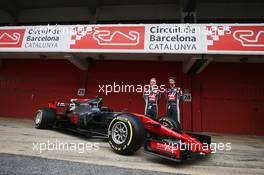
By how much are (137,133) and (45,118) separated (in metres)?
2.85

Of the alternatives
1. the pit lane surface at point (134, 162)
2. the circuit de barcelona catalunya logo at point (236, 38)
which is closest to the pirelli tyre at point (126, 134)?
A: the pit lane surface at point (134, 162)

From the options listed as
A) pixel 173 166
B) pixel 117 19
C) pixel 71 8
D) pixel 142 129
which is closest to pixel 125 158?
pixel 142 129

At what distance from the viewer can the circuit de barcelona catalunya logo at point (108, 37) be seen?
15.9 ft

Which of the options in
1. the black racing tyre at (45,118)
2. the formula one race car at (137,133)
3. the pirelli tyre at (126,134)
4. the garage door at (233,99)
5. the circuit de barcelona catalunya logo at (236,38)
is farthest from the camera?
the garage door at (233,99)

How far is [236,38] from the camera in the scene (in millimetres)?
4410

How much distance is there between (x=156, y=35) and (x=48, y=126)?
373 centimetres

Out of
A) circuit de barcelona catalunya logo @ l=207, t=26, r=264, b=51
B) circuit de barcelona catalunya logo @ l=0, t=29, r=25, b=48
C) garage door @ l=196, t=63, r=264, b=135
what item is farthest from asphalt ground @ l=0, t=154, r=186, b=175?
garage door @ l=196, t=63, r=264, b=135

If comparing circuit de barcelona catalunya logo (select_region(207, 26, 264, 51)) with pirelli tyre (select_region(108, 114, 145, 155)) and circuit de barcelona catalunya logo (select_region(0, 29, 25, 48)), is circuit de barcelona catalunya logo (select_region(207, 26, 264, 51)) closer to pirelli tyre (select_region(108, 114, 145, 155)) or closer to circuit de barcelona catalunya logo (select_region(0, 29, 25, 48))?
pirelli tyre (select_region(108, 114, 145, 155))

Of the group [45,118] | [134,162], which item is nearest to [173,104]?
[134,162]

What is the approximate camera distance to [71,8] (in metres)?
8.66

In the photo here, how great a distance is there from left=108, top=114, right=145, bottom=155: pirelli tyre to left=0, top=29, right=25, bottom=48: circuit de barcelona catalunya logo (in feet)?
15.7

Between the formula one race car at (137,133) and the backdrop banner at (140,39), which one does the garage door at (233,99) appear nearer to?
the backdrop banner at (140,39)

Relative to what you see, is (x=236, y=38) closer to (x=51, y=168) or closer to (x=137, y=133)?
Result: (x=137, y=133)

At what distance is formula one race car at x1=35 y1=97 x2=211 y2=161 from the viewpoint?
84.2 inches
